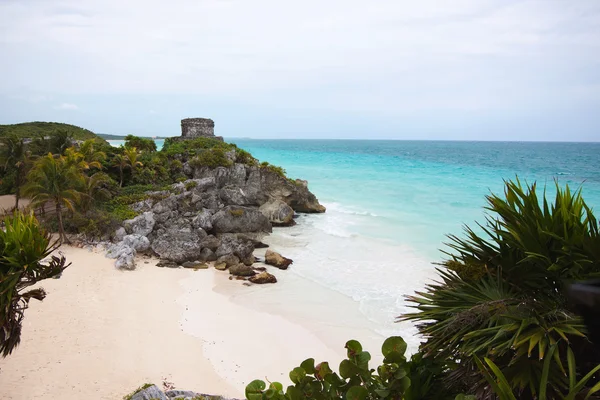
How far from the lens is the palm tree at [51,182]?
16.3 metres

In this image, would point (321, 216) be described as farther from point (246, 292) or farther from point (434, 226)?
point (246, 292)

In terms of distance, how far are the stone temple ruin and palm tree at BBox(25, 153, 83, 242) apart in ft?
59.5

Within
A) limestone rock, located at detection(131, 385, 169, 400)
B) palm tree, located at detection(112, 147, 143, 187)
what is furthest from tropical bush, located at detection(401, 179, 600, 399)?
palm tree, located at detection(112, 147, 143, 187)

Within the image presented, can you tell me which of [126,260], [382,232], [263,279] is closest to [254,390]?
[263,279]

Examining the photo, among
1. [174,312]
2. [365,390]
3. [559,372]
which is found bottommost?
[174,312]

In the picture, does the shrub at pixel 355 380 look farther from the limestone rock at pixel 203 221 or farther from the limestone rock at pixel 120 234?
the limestone rock at pixel 203 221

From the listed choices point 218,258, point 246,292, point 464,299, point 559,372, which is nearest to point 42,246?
point 464,299

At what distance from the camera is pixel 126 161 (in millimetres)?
25281

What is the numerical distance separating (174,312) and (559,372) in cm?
1119

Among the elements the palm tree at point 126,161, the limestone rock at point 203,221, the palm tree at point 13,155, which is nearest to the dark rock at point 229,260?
the limestone rock at point 203,221

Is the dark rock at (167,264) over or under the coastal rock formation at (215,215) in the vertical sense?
under

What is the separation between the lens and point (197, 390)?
8445 millimetres

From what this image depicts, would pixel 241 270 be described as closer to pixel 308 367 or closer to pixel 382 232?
pixel 382 232

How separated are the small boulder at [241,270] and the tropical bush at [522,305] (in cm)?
1221
